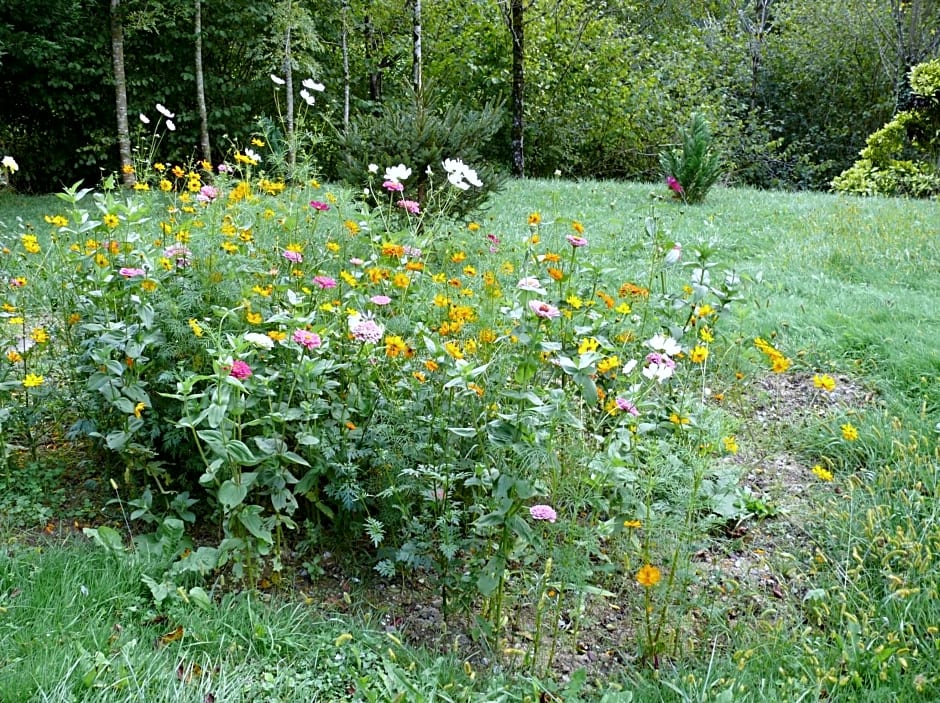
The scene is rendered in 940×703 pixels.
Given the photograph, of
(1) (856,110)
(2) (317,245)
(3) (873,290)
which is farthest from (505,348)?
(1) (856,110)

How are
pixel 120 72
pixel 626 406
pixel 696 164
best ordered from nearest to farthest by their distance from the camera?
pixel 626 406 → pixel 696 164 → pixel 120 72

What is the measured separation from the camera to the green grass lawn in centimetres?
182

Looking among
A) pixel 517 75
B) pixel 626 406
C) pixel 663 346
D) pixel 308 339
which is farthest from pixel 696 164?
pixel 308 339

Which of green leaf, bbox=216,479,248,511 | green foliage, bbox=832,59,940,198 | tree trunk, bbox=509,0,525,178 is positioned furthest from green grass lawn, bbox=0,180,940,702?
green foliage, bbox=832,59,940,198

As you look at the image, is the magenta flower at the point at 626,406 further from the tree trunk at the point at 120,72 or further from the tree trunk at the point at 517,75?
the tree trunk at the point at 517,75

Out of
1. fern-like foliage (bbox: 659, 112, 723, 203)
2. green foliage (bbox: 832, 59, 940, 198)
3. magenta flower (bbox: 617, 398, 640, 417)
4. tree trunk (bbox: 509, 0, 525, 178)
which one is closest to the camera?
magenta flower (bbox: 617, 398, 640, 417)

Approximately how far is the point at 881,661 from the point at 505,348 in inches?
53.0

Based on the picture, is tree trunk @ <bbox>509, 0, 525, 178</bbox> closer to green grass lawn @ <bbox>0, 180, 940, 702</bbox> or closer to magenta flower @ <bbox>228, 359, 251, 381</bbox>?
green grass lawn @ <bbox>0, 180, 940, 702</bbox>

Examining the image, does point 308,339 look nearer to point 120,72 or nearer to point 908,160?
point 120,72

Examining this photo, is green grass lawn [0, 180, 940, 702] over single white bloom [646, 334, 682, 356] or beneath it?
beneath

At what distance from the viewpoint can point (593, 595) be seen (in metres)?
2.34

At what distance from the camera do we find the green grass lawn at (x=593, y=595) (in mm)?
1818

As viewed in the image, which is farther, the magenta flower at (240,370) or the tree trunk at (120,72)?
the tree trunk at (120,72)

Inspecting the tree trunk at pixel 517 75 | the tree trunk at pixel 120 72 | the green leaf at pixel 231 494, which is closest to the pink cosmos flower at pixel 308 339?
the green leaf at pixel 231 494
